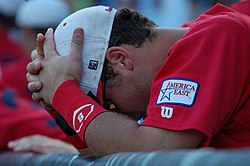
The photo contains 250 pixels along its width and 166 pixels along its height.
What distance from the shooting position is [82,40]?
3.08 meters

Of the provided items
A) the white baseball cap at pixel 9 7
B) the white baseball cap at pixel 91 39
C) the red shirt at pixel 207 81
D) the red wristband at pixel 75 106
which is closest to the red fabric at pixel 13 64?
the white baseball cap at pixel 9 7

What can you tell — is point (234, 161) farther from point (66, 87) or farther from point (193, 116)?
point (66, 87)

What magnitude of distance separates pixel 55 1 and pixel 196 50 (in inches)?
205

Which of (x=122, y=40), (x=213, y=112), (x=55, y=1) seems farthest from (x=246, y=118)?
(x=55, y=1)

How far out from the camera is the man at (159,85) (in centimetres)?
266

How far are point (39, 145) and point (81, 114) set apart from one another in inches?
70.6

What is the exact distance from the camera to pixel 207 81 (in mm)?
2656

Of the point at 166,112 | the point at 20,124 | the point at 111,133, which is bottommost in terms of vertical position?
the point at 20,124

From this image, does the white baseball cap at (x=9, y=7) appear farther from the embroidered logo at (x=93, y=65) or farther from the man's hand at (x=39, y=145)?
the embroidered logo at (x=93, y=65)

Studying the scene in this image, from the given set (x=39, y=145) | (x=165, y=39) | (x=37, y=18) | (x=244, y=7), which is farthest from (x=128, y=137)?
(x=37, y=18)

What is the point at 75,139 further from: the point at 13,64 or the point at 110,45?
the point at 13,64

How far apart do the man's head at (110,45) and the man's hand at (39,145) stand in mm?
1561

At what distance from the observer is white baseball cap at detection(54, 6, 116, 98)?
3.07 meters

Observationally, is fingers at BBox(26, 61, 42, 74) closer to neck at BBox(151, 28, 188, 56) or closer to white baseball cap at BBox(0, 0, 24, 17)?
neck at BBox(151, 28, 188, 56)
